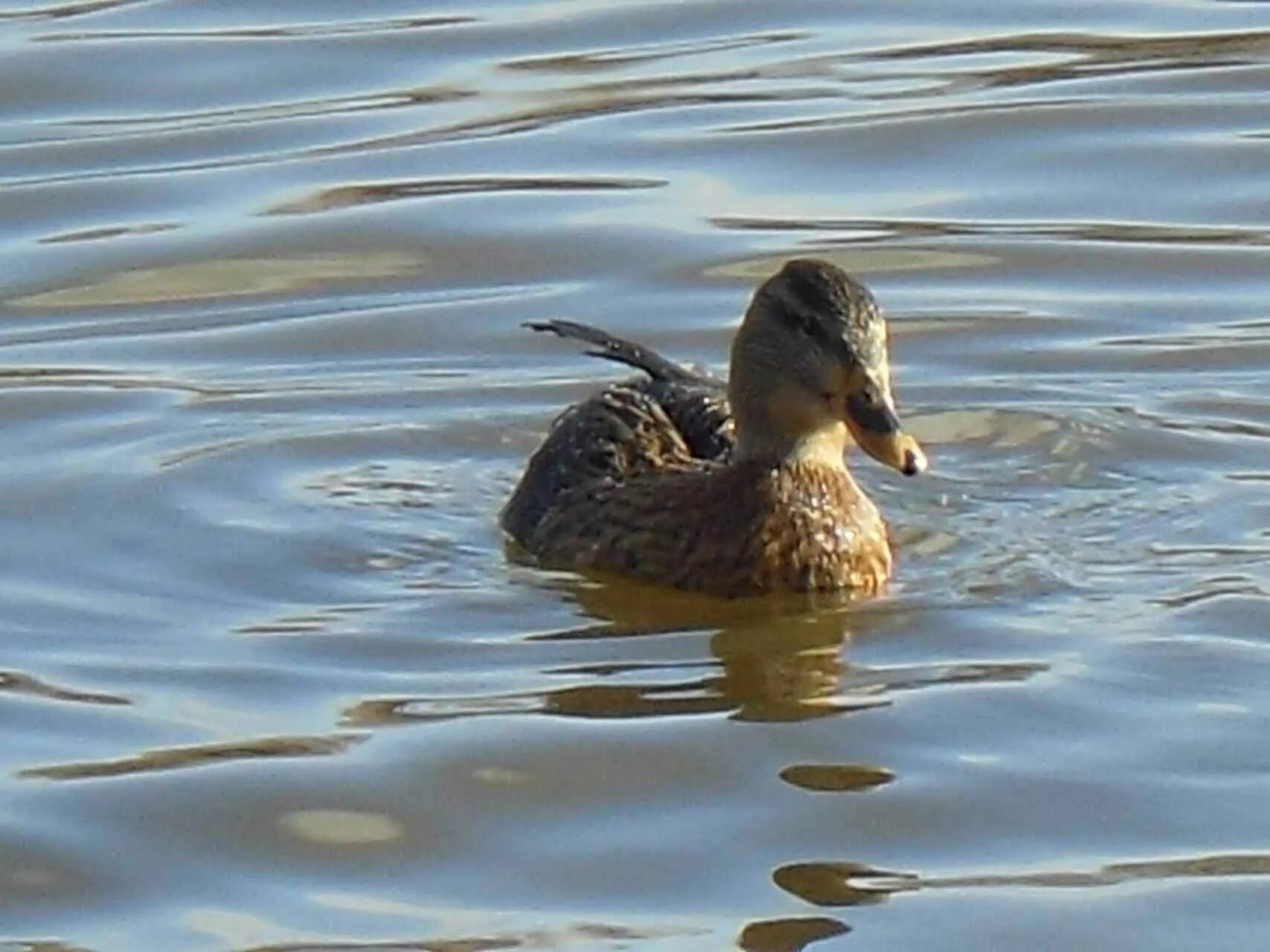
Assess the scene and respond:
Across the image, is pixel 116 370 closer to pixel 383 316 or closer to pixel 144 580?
pixel 383 316

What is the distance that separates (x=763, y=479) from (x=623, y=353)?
0.78 meters

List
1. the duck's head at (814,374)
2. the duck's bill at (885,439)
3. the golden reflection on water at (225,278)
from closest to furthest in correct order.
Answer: the duck's bill at (885,439) < the duck's head at (814,374) < the golden reflection on water at (225,278)

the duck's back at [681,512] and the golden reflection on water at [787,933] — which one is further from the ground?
the duck's back at [681,512]

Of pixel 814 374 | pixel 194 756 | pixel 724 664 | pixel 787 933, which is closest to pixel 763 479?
pixel 814 374

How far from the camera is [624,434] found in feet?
34.8

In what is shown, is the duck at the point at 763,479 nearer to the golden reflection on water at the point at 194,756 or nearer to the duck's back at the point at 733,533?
the duck's back at the point at 733,533

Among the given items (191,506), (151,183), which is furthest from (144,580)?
(151,183)

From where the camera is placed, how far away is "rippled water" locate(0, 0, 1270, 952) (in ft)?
25.5

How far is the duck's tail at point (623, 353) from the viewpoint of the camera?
35.6 feet

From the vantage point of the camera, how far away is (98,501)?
34.6 feet

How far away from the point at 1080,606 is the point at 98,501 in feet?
8.56

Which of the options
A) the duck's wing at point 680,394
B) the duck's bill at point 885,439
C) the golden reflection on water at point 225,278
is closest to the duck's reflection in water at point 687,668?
the duck's bill at point 885,439

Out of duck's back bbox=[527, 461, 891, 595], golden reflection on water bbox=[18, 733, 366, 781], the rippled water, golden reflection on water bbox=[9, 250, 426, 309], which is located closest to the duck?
duck's back bbox=[527, 461, 891, 595]

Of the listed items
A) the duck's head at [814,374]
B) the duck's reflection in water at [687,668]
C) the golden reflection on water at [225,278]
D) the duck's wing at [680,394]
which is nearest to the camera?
the duck's reflection in water at [687,668]
